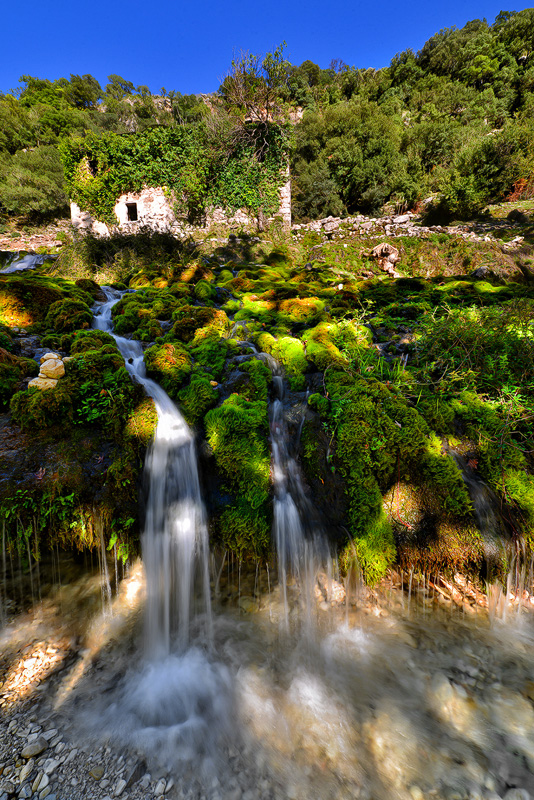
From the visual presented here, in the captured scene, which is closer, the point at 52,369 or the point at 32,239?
the point at 52,369

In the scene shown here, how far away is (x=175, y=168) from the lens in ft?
43.6

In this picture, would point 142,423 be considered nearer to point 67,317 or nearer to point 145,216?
point 67,317

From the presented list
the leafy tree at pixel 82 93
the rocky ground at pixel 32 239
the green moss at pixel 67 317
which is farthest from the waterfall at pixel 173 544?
the leafy tree at pixel 82 93

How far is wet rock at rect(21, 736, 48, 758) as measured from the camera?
1881 mm

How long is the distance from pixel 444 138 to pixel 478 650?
1250 inches

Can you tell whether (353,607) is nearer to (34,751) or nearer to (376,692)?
(376,692)

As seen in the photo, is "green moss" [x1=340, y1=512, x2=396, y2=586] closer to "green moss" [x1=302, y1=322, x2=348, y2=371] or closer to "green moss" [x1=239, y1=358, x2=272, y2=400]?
"green moss" [x1=239, y1=358, x2=272, y2=400]

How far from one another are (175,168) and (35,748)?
1757 centimetres

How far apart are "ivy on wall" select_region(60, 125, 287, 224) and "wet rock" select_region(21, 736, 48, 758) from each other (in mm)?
16384

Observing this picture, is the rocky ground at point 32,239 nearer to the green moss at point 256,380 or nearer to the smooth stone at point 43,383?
the smooth stone at point 43,383

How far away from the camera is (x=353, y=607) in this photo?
307 centimetres

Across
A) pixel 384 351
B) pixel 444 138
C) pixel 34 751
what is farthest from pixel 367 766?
pixel 444 138

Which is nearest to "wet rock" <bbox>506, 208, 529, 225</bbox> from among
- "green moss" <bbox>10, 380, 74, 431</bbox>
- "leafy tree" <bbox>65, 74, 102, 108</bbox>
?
"green moss" <bbox>10, 380, 74, 431</bbox>

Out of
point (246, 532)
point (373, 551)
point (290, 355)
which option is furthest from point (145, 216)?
point (373, 551)
